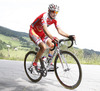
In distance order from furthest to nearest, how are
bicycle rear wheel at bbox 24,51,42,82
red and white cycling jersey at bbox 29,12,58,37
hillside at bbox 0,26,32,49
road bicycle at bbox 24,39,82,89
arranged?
hillside at bbox 0,26,32,49 < bicycle rear wheel at bbox 24,51,42,82 < red and white cycling jersey at bbox 29,12,58,37 < road bicycle at bbox 24,39,82,89

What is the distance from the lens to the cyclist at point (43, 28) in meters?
4.95

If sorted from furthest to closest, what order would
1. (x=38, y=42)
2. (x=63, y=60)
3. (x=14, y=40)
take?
1. (x=14, y=40)
2. (x=38, y=42)
3. (x=63, y=60)

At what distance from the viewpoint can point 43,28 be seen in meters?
4.98

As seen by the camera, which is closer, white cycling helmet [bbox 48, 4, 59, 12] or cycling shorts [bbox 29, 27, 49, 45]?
white cycling helmet [bbox 48, 4, 59, 12]

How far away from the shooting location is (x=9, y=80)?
5.74m

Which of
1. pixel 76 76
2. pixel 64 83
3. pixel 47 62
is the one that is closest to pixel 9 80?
pixel 47 62

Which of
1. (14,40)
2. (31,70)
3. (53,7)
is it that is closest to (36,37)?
(53,7)

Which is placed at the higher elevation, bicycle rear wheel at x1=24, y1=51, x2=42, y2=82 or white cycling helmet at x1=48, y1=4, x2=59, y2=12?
white cycling helmet at x1=48, y1=4, x2=59, y2=12

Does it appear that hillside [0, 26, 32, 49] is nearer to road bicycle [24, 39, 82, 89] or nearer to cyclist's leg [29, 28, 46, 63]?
cyclist's leg [29, 28, 46, 63]

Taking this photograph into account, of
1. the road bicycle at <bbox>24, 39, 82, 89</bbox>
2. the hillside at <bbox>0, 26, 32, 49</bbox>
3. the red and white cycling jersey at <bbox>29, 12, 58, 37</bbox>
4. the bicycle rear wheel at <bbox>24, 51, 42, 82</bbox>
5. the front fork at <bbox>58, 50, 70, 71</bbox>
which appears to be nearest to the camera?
the road bicycle at <bbox>24, 39, 82, 89</bbox>

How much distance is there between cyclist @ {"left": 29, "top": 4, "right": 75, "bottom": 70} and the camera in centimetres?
495

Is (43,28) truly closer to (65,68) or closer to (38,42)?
(38,42)

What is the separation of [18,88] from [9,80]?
0.94 m

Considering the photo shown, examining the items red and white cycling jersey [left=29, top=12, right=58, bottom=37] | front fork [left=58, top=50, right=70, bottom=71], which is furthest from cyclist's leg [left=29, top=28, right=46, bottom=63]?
front fork [left=58, top=50, right=70, bottom=71]
